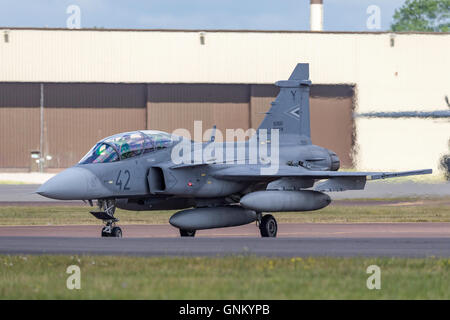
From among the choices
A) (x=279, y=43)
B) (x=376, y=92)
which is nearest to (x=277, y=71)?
(x=279, y=43)

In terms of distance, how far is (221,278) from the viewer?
1268 centimetres

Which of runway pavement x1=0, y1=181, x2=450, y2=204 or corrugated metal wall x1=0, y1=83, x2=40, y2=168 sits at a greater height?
corrugated metal wall x1=0, y1=83, x2=40, y2=168

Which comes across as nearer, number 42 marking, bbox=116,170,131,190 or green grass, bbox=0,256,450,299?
green grass, bbox=0,256,450,299

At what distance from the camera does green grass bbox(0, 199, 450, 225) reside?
3262 centimetres

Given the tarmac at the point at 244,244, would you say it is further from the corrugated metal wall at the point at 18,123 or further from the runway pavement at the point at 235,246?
the corrugated metal wall at the point at 18,123

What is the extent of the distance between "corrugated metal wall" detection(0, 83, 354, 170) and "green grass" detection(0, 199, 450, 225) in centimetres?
2447

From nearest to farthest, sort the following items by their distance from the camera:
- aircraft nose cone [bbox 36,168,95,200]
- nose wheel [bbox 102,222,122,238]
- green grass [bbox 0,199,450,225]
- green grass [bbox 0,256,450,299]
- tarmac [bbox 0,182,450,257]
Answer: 1. green grass [bbox 0,256,450,299]
2. tarmac [bbox 0,182,450,257]
3. aircraft nose cone [bbox 36,168,95,200]
4. nose wheel [bbox 102,222,122,238]
5. green grass [bbox 0,199,450,225]

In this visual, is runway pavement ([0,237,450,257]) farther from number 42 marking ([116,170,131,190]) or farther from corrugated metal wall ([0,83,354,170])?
corrugated metal wall ([0,83,354,170])

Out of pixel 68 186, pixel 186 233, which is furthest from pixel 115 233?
pixel 186 233

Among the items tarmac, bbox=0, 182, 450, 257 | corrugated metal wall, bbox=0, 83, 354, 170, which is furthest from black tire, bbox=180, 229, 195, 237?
→ corrugated metal wall, bbox=0, 83, 354, 170

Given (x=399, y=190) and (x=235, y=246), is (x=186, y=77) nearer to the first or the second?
(x=399, y=190)

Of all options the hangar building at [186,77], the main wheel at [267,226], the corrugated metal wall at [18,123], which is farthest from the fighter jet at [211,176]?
the corrugated metal wall at [18,123]

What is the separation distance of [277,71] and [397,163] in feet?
34.9

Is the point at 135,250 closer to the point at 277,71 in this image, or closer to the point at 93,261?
the point at 93,261
